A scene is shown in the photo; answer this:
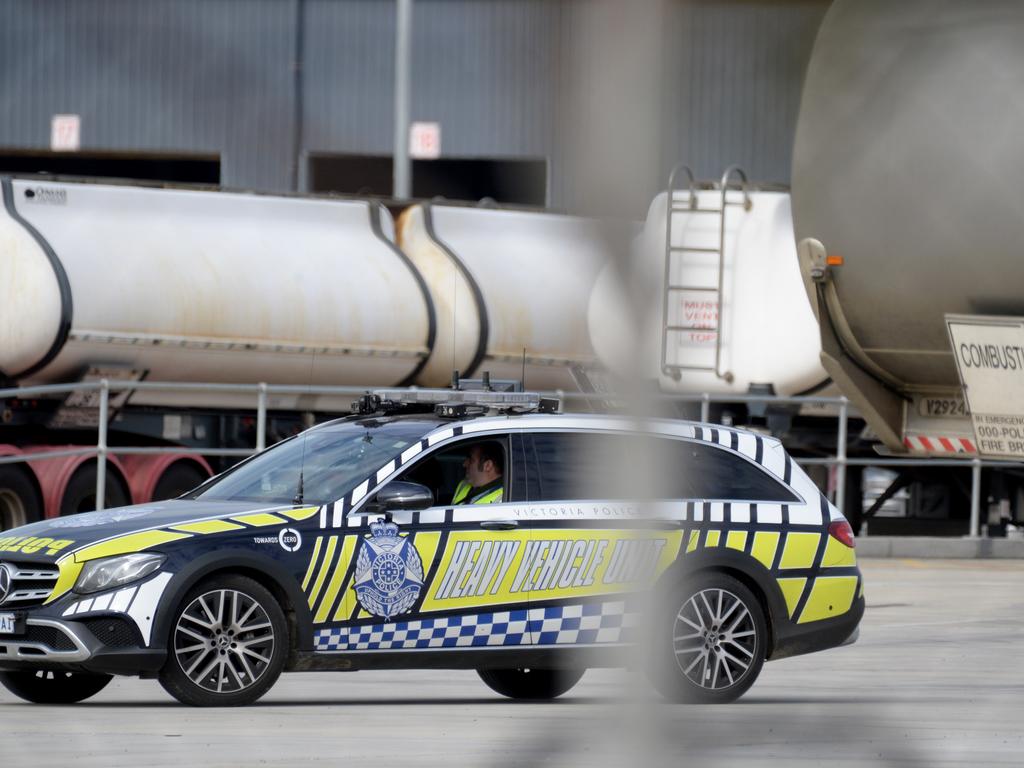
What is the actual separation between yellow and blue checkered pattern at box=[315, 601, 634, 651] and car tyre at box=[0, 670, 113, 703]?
1.18 m

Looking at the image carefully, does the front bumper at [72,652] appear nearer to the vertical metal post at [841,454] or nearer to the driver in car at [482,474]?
the driver in car at [482,474]

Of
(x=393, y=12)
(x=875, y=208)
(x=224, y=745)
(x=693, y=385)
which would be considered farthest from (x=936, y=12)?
(x=393, y=12)

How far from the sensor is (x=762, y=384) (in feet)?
62.5

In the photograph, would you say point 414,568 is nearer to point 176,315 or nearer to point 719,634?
point 719,634

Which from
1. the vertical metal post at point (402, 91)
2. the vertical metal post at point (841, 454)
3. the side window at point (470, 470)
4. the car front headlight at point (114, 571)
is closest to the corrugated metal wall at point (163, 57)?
the car front headlight at point (114, 571)

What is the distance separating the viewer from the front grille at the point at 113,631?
8.30 m

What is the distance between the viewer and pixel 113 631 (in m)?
8.31

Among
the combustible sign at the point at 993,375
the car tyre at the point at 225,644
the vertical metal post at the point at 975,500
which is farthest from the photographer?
the vertical metal post at the point at 975,500

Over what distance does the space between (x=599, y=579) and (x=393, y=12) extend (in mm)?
24570

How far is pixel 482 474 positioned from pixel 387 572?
760mm

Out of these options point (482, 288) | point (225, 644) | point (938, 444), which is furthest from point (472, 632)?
point (482, 288)

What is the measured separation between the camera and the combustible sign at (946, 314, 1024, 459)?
6.48 meters

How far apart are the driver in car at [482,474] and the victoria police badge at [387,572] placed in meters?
0.48

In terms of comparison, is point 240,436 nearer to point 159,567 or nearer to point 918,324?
point 159,567
